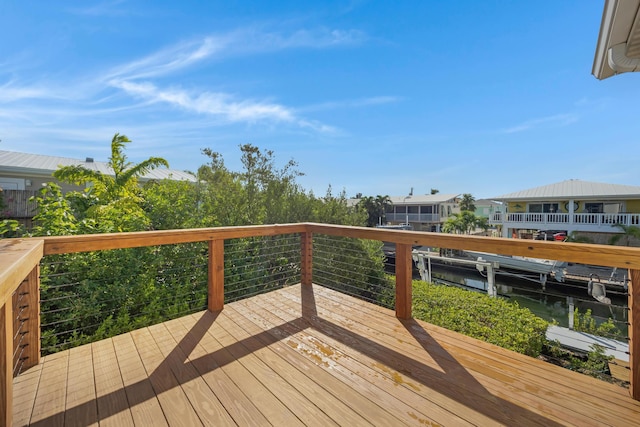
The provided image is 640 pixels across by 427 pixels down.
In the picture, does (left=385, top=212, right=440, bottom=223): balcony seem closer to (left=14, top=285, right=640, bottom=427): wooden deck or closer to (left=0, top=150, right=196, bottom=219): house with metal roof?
(left=0, top=150, right=196, bottom=219): house with metal roof

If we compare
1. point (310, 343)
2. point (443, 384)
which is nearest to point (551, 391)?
point (443, 384)

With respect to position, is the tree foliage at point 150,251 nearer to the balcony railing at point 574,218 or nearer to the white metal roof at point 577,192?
the white metal roof at point 577,192

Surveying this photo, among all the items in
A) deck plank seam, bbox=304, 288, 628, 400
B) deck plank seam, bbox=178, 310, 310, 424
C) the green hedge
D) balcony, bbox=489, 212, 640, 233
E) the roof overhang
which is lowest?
the green hedge

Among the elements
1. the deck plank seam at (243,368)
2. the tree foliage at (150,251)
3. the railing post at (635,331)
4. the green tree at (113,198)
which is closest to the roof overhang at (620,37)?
the railing post at (635,331)

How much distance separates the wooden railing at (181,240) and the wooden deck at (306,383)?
255mm

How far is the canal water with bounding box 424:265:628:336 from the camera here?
9184 millimetres

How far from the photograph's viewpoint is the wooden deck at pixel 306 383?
141 centimetres

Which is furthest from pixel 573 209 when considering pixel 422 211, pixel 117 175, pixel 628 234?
pixel 117 175

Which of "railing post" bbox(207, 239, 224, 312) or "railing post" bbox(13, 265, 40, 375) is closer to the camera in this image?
"railing post" bbox(13, 265, 40, 375)

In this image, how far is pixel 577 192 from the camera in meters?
15.9

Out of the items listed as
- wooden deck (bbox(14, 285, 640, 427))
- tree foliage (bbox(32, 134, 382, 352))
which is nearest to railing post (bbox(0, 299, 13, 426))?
wooden deck (bbox(14, 285, 640, 427))

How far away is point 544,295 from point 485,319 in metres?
13.0

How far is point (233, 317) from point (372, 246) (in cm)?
561

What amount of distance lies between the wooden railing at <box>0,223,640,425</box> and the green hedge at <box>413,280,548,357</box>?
1.52m
